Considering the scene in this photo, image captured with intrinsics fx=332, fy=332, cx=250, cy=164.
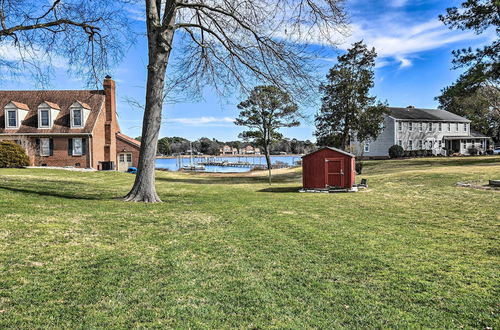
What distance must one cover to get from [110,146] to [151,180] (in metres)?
24.5

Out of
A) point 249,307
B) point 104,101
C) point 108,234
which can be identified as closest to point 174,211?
point 108,234

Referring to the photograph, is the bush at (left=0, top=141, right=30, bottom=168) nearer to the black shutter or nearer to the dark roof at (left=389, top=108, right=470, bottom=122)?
the black shutter

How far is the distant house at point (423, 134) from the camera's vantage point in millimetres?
48609

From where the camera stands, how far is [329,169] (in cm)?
1931

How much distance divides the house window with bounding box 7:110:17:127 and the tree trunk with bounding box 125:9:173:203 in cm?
2546

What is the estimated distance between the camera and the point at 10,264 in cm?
489

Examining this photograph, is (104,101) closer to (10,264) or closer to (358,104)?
(358,104)

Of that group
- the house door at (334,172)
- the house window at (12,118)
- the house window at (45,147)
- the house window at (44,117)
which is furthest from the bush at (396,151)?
the house window at (12,118)

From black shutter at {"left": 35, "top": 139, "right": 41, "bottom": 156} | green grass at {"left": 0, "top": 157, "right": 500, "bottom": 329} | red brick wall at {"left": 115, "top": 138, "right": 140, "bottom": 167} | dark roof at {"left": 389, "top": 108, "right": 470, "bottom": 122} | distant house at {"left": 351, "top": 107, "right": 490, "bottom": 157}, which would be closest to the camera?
green grass at {"left": 0, "top": 157, "right": 500, "bottom": 329}

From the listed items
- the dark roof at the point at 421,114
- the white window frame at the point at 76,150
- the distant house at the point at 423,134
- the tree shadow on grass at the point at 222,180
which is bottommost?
the tree shadow on grass at the point at 222,180

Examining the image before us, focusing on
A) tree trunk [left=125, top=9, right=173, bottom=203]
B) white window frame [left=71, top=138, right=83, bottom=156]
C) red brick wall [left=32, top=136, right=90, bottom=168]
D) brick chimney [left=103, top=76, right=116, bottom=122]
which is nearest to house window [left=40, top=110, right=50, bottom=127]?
red brick wall [left=32, top=136, right=90, bottom=168]

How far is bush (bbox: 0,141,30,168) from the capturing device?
2280 centimetres

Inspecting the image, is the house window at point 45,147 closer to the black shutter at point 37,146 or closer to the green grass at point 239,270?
the black shutter at point 37,146

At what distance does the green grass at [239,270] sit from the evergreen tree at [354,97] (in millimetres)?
21980
